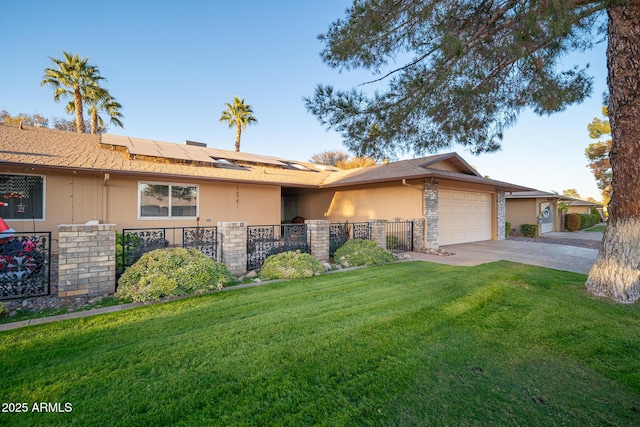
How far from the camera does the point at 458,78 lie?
548 cm

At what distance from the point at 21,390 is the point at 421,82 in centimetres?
681

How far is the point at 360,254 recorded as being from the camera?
26.0ft

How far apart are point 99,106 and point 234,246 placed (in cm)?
1716

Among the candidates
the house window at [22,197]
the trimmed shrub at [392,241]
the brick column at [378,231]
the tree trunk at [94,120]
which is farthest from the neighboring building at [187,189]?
the tree trunk at [94,120]

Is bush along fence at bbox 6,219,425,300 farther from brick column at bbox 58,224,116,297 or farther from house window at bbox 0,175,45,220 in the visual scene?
house window at bbox 0,175,45,220

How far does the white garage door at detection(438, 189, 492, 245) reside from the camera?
11.8m

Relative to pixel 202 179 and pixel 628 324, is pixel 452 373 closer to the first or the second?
pixel 628 324

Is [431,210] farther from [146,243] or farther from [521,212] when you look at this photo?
[521,212]

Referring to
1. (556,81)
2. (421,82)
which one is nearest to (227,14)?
A: (421,82)

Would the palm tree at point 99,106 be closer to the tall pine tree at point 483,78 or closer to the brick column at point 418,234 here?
the tall pine tree at point 483,78

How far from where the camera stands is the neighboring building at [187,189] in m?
8.04

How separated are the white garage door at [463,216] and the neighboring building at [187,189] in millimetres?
45

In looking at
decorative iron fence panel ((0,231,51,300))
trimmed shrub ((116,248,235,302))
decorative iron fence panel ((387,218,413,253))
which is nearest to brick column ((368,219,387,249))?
decorative iron fence panel ((387,218,413,253))

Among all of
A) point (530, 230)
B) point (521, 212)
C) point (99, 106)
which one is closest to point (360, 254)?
point (530, 230)
